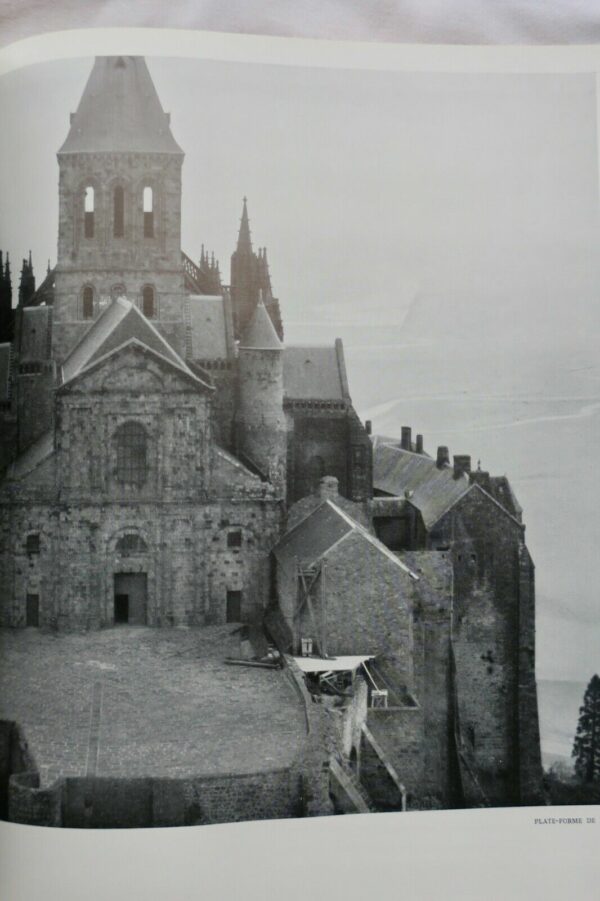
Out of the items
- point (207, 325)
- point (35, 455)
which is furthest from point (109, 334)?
point (35, 455)

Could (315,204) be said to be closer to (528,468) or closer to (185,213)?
(185,213)

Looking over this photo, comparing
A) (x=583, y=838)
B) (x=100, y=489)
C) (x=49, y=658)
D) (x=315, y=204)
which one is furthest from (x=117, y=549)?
(x=583, y=838)

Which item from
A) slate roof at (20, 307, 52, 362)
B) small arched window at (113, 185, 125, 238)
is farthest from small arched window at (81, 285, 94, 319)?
small arched window at (113, 185, 125, 238)

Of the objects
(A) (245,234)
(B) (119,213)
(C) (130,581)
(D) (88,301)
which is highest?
(B) (119,213)

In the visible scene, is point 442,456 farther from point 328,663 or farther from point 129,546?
point 129,546

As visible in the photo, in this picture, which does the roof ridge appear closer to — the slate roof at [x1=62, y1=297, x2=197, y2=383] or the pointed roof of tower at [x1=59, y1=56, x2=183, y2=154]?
the slate roof at [x1=62, y1=297, x2=197, y2=383]

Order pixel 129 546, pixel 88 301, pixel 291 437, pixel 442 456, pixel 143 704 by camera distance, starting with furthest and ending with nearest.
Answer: pixel 291 437
pixel 129 546
pixel 442 456
pixel 88 301
pixel 143 704
